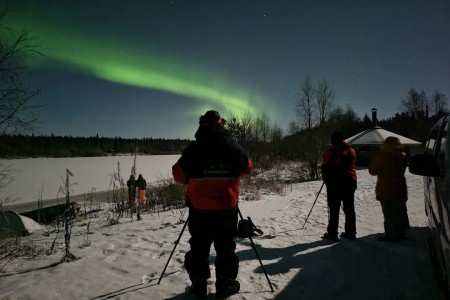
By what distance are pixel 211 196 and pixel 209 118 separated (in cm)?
88

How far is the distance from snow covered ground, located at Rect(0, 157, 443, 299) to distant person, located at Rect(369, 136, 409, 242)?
0.29m

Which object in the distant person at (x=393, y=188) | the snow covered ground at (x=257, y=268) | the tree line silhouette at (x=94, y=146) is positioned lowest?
the snow covered ground at (x=257, y=268)

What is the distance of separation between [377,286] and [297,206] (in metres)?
5.38

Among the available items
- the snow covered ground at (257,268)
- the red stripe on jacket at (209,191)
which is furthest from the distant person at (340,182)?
the red stripe on jacket at (209,191)

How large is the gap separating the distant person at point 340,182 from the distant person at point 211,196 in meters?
2.71

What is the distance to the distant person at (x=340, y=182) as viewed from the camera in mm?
5254

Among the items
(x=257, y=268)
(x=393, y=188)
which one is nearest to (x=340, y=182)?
(x=393, y=188)

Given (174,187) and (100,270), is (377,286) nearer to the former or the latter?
(100,270)

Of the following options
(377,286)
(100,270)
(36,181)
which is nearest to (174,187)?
(100,270)

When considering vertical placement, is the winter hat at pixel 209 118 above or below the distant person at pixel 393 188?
above

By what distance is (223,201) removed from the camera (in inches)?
124

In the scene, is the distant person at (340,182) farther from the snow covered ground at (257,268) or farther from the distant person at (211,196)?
the distant person at (211,196)

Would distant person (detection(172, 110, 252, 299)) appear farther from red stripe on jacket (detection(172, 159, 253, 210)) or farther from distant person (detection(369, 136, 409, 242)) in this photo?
Result: distant person (detection(369, 136, 409, 242))

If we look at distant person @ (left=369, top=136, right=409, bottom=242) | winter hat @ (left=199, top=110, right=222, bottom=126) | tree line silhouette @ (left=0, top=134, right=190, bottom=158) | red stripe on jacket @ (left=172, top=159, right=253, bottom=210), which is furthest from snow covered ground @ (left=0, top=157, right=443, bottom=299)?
tree line silhouette @ (left=0, top=134, right=190, bottom=158)
